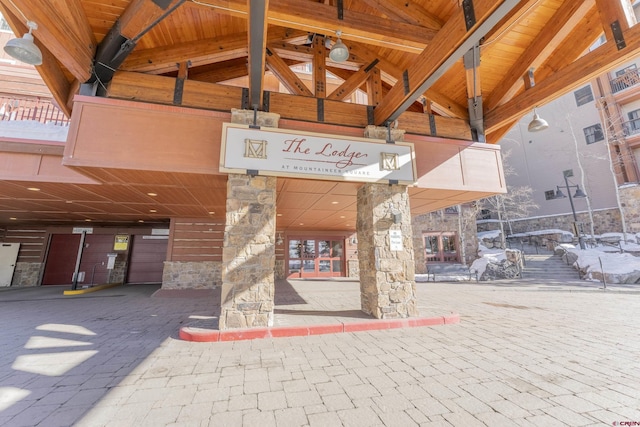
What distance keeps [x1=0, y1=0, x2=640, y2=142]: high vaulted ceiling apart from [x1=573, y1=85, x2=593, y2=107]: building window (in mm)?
18968

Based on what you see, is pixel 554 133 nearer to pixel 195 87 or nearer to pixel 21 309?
pixel 195 87

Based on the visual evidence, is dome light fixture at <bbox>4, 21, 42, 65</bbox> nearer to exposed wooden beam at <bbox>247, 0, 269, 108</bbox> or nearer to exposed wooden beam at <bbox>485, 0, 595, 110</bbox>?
exposed wooden beam at <bbox>247, 0, 269, 108</bbox>

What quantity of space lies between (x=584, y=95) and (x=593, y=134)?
3.07 m

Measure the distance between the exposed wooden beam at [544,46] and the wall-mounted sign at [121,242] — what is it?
52.0 feet

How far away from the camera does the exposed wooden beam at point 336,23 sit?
12.0 feet

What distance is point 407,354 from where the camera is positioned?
11.7 ft

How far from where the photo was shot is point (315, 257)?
14469 mm

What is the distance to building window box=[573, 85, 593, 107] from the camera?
58.8 ft

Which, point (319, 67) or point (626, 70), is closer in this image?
point (319, 67)

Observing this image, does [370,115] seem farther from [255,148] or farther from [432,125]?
[255,148]

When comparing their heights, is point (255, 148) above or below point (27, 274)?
above

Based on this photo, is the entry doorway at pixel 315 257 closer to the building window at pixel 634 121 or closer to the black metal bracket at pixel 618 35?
the black metal bracket at pixel 618 35

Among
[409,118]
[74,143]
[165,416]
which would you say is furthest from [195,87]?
[165,416]

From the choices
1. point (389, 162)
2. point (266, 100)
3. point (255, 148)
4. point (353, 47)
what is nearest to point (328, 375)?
point (255, 148)
